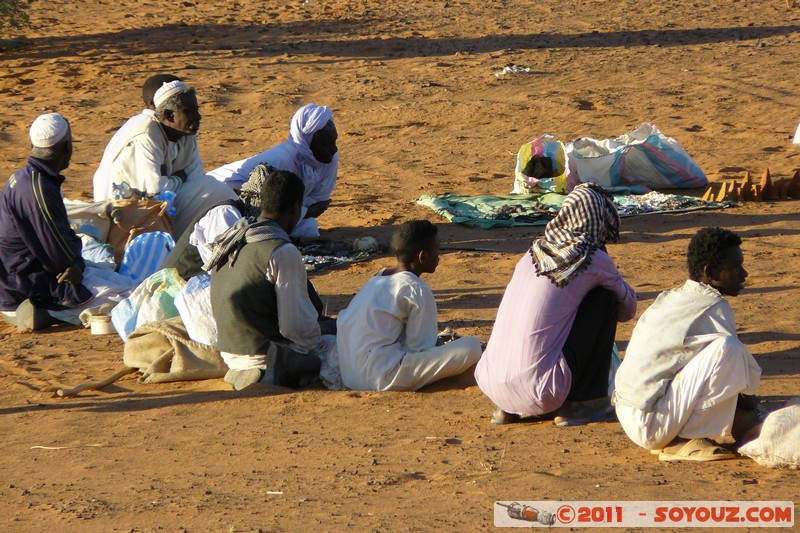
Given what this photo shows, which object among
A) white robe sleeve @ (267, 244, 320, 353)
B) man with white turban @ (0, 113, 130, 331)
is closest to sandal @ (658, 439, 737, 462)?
white robe sleeve @ (267, 244, 320, 353)

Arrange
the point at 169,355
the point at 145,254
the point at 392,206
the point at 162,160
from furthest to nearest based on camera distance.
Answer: the point at 392,206
the point at 162,160
the point at 145,254
the point at 169,355

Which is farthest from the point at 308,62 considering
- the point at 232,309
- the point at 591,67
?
the point at 232,309

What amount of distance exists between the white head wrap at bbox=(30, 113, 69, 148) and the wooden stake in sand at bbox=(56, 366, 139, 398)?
1711 mm

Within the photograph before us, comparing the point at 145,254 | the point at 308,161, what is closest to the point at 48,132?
the point at 145,254

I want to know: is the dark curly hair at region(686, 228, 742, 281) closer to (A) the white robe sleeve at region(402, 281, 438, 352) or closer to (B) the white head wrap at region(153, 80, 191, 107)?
(A) the white robe sleeve at region(402, 281, 438, 352)

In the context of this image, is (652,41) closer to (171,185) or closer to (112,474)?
(171,185)

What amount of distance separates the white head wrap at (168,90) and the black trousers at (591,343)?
4.49 metres

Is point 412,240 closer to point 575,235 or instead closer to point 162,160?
point 575,235

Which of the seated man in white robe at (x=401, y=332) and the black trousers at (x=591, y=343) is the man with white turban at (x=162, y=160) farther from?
the black trousers at (x=591, y=343)

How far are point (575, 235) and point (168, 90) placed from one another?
4475mm

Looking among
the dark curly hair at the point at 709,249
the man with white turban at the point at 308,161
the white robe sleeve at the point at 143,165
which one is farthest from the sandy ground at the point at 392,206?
the white robe sleeve at the point at 143,165

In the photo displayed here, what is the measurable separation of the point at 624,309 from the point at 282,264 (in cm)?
170

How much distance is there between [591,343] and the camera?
16.9 feet

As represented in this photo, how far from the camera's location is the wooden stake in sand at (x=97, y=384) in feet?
19.9
